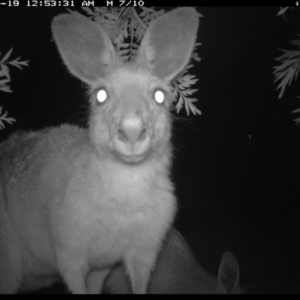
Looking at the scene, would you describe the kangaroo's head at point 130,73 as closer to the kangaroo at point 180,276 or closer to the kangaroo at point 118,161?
the kangaroo at point 118,161

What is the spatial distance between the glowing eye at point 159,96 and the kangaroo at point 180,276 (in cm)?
97

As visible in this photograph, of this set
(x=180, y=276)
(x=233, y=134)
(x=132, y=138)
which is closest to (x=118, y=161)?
(x=132, y=138)

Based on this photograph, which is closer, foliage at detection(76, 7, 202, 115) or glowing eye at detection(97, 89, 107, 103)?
glowing eye at detection(97, 89, 107, 103)

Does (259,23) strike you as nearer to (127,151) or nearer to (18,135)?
(18,135)

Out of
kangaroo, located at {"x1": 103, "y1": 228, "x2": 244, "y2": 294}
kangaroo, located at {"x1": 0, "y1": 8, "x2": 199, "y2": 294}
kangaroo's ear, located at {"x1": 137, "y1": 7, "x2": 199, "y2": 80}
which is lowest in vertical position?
kangaroo, located at {"x1": 103, "y1": 228, "x2": 244, "y2": 294}

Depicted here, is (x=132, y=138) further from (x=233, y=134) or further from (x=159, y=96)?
(x=233, y=134)

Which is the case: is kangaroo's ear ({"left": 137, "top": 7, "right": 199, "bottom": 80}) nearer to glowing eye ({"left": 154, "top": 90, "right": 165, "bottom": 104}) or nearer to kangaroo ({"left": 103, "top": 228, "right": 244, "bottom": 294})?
glowing eye ({"left": 154, "top": 90, "right": 165, "bottom": 104})

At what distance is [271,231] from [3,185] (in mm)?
3208

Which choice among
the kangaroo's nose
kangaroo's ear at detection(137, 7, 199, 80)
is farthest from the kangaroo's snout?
kangaroo's ear at detection(137, 7, 199, 80)

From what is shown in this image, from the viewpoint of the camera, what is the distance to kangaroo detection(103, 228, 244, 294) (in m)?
2.46

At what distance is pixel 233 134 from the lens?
6625mm

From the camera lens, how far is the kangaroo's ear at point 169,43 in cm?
248

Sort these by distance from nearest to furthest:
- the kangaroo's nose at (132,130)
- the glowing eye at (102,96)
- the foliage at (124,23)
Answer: the kangaroo's nose at (132,130)
the glowing eye at (102,96)
the foliage at (124,23)

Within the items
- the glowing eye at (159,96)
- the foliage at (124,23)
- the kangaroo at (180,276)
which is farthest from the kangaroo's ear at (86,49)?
the kangaroo at (180,276)
